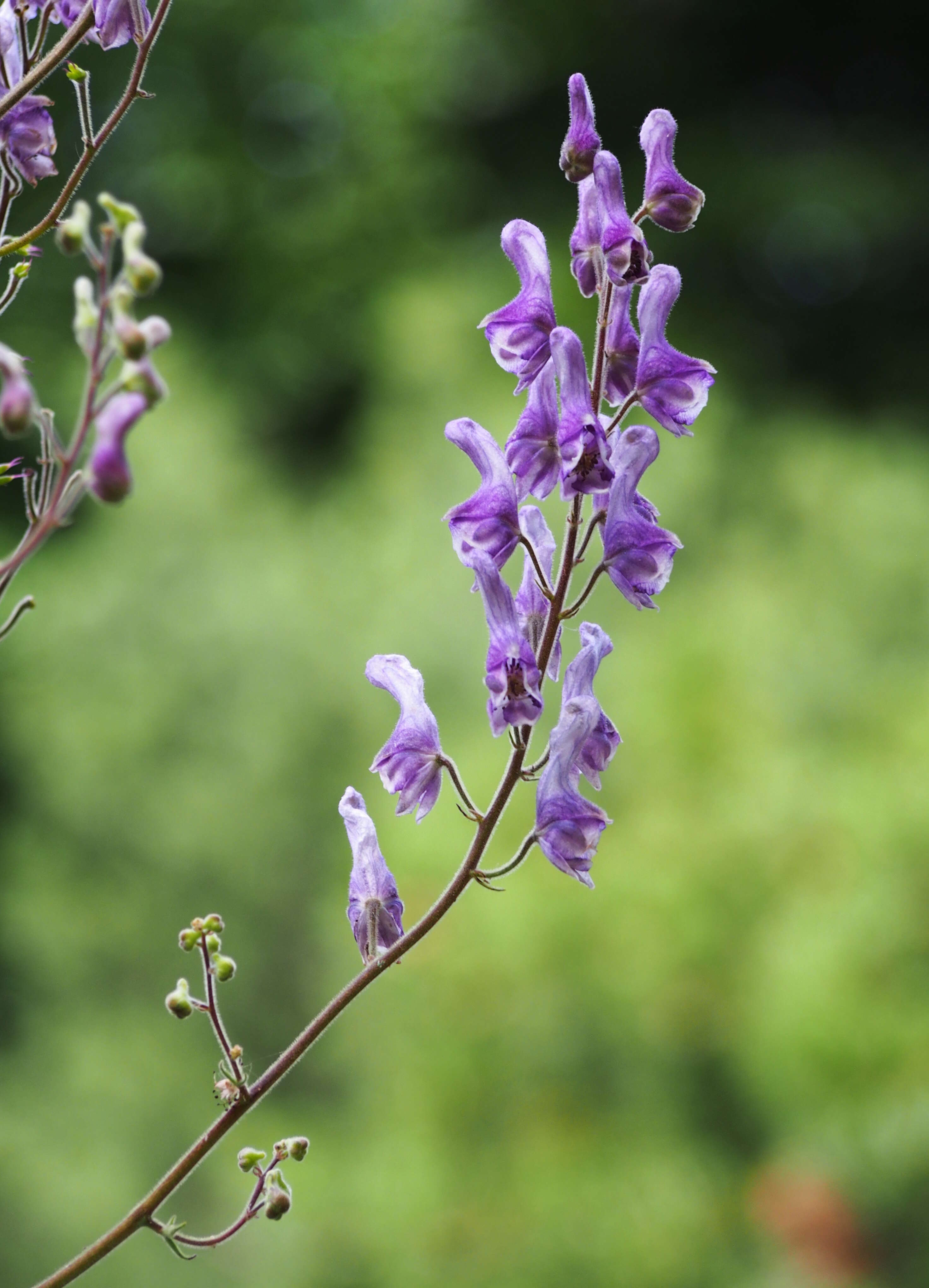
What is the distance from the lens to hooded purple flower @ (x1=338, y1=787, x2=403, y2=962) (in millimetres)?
741

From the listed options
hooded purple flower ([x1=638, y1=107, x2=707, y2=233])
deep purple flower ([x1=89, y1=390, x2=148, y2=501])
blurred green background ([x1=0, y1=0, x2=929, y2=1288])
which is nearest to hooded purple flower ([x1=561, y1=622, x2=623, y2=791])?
hooded purple flower ([x1=638, y1=107, x2=707, y2=233])

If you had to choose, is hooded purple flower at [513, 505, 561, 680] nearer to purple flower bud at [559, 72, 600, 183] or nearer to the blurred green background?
purple flower bud at [559, 72, 600, 183]

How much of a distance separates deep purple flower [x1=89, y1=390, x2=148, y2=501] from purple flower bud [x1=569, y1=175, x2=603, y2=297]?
0.31 meters

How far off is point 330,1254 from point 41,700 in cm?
214

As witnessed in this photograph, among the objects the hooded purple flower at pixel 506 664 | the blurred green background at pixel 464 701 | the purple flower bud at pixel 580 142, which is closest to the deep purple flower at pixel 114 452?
the hooded purple flower at pixel 506 664

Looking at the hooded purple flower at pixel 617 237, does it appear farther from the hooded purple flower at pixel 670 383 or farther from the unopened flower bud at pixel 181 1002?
the unopened flower bud at pixel 181 1002

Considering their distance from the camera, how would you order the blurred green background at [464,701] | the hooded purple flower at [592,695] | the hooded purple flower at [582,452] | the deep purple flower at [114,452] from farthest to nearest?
1. the blurred green background at [464,701]
2. the hooded purple flower at [592,695]
3. the hooded purple flower at [582,452]
4. the deep purple flower at [114,452]

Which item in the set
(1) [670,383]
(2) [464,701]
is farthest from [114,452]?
(2) [464,701]

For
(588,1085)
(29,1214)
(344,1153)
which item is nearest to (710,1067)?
(588,1085)

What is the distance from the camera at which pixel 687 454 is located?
16.1ft

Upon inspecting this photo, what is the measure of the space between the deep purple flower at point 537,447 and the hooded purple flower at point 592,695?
0.10m

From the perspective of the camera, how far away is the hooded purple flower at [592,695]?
2.46 feet

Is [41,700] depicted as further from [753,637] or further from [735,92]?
[735,92]

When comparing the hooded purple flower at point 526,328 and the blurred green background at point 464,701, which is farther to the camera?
the blurred green background at point 464,701
